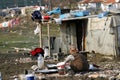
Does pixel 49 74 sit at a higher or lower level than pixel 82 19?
lower

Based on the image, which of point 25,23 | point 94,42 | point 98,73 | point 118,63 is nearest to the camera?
point 98,73

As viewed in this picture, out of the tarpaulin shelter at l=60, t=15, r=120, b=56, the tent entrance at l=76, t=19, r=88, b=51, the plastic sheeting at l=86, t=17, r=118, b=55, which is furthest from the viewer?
the tent entrance at l=76, t=19, r=88, b=51

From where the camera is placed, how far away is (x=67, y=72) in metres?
13.8

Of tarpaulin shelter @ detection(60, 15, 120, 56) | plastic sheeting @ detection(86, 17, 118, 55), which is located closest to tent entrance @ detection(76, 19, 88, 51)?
tarpaulin shelter @ detection(60, 15, 120, 56)

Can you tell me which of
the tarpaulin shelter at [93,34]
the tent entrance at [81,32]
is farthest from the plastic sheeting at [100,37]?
the tent entrance at [81,32]

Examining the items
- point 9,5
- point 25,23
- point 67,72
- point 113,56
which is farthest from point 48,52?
point 9,5

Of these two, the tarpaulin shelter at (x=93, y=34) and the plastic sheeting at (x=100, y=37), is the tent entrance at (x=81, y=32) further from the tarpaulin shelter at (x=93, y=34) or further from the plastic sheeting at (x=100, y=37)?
the plastic sheeting at (x=100, y=37)

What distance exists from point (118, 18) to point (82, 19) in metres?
3.03

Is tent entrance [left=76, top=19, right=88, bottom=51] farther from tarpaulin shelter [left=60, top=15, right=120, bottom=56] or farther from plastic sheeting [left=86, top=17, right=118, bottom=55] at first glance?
plastic sheeting [left=86, top=17, right=118, bottom=55]

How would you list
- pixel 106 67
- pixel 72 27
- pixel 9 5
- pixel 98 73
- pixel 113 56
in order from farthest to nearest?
pixel 9 5 < pixel 72 27 < pixel 113 56 < pixel 106 67 < pixel 98 73

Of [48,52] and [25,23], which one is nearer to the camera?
[48,52]

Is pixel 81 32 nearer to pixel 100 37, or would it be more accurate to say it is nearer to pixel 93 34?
pixel 93 34

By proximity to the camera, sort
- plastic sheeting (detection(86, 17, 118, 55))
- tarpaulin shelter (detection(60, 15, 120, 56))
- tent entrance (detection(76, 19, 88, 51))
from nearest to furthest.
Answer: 1. tarpaulin shelter (detection(60, 15, 120, 56))
2. plastic sheeting (detection(86, 17, 118, 55))
3. tent entrance (detection(76, 19, 88, 51))

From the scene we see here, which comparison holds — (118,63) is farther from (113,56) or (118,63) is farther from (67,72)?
(67,72)
